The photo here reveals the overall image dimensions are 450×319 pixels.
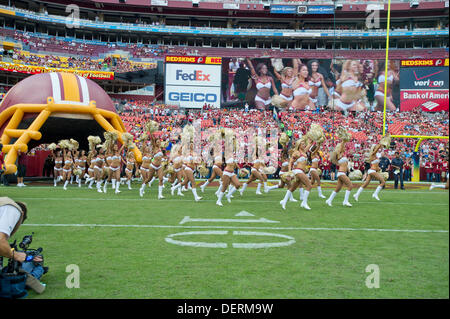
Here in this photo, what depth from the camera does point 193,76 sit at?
3328cm

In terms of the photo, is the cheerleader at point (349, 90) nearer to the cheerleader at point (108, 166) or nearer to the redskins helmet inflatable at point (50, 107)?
the redskins helmet inflatable at point (50, 107)

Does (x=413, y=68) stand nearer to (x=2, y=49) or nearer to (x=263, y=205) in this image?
(x=263, y=205)

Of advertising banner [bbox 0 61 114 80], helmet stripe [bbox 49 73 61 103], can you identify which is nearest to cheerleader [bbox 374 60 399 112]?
advertising banner [bbox 0 61 114 80]

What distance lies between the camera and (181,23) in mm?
45906

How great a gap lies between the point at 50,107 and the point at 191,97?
18837 millimetres

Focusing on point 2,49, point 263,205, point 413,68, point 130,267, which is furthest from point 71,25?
point 130,267

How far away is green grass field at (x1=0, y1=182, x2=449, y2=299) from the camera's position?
11.5ft

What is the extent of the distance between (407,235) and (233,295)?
4212 millimetres

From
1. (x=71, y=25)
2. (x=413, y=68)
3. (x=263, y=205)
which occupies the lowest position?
(x=263, y=205)

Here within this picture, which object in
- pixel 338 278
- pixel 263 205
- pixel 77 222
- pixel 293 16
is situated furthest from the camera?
pixel 293 16

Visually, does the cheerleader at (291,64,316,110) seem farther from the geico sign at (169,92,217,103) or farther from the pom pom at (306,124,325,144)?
the pom pom at (306,124,325,144)

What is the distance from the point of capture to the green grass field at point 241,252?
11.5 feet

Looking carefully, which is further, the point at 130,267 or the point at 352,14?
the point at 352,14

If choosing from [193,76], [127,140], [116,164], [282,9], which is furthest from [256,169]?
[282,9]
